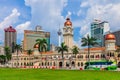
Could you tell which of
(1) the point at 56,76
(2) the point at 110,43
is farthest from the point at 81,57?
(1) the point at 56,76

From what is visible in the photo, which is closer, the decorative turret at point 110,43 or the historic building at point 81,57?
the historic building at point 81,57

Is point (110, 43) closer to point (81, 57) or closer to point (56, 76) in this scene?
point (81, 57)

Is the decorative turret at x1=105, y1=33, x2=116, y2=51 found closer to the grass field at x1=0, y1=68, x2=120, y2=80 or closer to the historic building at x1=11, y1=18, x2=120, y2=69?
the historic building at x1=11, y1=18, x2=120, y2=69

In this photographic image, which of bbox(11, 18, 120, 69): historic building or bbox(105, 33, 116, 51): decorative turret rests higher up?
bbox(105, 33, 116, 51): decorative turret

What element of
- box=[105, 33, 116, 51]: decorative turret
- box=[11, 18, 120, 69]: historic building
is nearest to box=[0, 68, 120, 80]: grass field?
box=[11, 18, 120, 69]: historic building

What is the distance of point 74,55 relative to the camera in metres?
181

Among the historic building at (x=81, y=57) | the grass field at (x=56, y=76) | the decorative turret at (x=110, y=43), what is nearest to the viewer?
the grass field at (x=56, y=76)

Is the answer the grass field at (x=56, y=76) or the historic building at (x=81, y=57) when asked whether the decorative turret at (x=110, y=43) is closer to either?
the historic building at (x=81, y=57)

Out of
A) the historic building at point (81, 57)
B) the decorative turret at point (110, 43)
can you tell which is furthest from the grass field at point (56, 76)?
the decorative turret at point (110, 43)

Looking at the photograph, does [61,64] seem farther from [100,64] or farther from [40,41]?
[100,64]

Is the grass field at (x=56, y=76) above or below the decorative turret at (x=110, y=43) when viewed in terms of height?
below

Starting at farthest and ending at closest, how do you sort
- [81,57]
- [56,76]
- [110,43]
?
[81,57] → [110,43] → [56,76]

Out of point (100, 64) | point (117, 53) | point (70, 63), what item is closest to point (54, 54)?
point (70, 63)

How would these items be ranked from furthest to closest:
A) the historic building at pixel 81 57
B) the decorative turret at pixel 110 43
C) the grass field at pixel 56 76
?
the decorative turret at pixel 110 43 → the historic building at pixel 81 57 → the grass field at pixel 56 76
